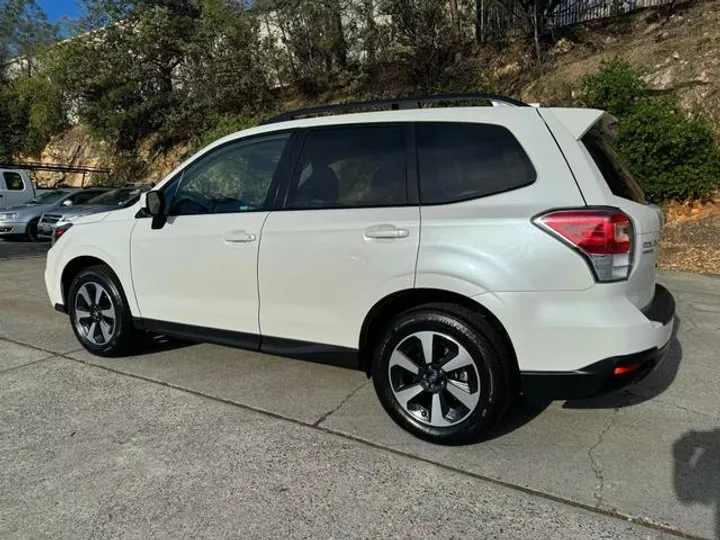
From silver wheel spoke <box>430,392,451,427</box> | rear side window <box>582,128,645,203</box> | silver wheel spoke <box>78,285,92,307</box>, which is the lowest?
silver wheel spoke <box>430,392,451,427</box>

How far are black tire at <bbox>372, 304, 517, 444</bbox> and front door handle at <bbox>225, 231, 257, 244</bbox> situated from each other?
44.9 inches

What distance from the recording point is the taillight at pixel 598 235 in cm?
267

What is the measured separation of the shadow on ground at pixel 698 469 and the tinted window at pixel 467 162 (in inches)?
67.3

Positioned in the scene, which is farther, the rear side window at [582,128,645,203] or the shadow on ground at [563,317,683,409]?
the shadow on ground at [563,317,683,409]

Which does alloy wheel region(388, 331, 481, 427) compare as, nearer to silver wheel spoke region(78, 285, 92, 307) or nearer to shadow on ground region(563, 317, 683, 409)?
shadow on ground region(563, 317, 683, 409)

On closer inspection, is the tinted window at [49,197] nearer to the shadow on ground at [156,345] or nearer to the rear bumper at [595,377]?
the shadow on ground at [156,345]

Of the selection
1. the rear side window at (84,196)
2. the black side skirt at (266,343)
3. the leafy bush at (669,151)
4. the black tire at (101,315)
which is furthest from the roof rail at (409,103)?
the rear side window at (84,196)

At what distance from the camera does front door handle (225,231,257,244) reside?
3627 millimetres

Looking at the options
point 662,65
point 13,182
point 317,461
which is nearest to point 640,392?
point 317,461

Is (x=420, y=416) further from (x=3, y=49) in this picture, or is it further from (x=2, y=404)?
(x=3, y=49)

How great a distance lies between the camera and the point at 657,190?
31.3 feet

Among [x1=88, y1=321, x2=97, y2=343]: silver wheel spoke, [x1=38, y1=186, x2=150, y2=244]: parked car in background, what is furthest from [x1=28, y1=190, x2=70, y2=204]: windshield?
[x1=88, y1=321, x2=97, y2=343]: silver wheel spoke

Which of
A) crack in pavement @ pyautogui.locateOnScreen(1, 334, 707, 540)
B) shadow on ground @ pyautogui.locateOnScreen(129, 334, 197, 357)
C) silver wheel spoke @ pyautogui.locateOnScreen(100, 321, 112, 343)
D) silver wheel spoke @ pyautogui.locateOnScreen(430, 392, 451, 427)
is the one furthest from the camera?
shadow on ground @ pyautogui.locateOnScreen(129, 334, 197, 357)

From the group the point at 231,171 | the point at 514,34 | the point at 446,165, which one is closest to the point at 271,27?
the point at 514,34
